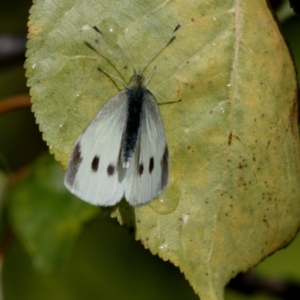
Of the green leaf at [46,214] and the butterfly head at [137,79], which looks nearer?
the butterfly head at [137,79]

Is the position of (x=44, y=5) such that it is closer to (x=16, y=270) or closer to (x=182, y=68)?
(x=182, y=68)

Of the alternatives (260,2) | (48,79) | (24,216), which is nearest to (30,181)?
(24,216)

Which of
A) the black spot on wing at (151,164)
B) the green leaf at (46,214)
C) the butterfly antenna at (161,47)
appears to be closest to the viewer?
the butterfly antenna at (161,47)

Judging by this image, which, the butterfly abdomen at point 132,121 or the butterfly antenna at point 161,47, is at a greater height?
the butterfly antenna at point 161,47

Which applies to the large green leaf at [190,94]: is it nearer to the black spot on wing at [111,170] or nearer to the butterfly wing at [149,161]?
the butterfly wing at [149,161]

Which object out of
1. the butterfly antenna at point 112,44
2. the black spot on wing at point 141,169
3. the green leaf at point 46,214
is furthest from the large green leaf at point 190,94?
→ the green leaf at point 46,214

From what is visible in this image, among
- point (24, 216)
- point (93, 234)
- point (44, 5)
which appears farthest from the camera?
point (93, 234)

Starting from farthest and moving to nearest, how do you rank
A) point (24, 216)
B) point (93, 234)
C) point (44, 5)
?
point (93, 234) → point (24, 216) → point (44, 5)
